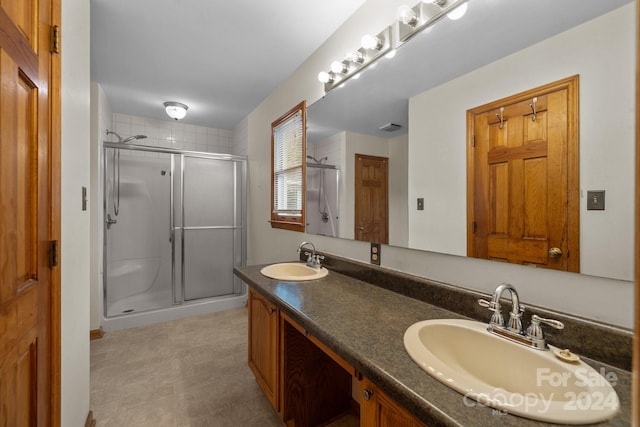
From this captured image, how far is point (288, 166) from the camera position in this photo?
7.80 ft

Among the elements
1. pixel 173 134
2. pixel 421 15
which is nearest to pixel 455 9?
pixel 421 15

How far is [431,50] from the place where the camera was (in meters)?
1.21

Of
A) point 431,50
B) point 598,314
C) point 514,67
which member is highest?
point 431,50

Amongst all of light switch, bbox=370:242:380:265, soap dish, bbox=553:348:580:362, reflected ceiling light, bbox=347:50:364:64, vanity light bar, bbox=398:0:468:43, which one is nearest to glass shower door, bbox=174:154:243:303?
reflected ceiling light, bbox=347:50:364:64

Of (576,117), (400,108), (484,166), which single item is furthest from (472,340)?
(400,108)

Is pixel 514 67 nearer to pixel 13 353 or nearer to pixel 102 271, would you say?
pixel 13 353

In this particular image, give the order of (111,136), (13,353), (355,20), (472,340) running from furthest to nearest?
(111,136) → (355,20) → (472,340) → (13,353)

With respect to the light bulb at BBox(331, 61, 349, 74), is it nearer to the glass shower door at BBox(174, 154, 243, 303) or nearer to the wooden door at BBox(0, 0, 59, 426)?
the wooden door at BBox(0, 0, 59, 426)

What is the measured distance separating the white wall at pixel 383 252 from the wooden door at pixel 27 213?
4.56 feet

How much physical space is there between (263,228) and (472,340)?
2.45 metres

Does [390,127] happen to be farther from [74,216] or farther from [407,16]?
[74,216]

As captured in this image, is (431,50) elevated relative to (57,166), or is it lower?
elevated

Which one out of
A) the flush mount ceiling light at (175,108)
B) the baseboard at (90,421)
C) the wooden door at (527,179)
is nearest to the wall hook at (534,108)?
the wooden door at (527,179)

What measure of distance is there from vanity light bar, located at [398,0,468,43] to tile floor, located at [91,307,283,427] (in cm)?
219
